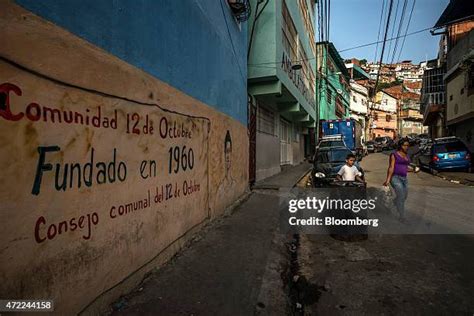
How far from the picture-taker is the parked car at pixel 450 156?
1567 centimetres

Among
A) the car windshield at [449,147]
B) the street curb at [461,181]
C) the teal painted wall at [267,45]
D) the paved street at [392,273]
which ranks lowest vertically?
the paved street at [392,273]

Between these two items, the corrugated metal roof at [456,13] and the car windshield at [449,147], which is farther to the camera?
the corrugated metal roof at [456,13]

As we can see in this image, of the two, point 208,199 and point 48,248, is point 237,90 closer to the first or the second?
point 208,199

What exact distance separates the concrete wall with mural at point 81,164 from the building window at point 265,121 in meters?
8.93

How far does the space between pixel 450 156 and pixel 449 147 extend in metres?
0.54

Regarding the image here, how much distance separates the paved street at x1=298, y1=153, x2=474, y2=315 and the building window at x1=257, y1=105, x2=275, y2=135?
787 cm

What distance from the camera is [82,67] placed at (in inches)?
108

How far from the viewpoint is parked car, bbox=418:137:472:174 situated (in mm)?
15672

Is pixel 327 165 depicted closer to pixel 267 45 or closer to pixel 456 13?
pixel 267 45

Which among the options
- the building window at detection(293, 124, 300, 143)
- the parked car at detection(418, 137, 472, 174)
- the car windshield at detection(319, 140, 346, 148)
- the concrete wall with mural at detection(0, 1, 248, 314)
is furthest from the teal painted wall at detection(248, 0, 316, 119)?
the building window at detection(293, 124, 300, 143)

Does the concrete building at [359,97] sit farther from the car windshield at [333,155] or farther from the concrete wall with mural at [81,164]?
the concrete wall with mural at [81,164]

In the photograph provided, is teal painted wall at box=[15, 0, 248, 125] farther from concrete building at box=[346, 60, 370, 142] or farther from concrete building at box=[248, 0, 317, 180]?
concrete building at box=[346, 60, 370, 142]

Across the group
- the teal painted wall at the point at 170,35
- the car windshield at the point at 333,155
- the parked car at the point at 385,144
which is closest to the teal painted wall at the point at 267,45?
the teal painted wall at the point at 170,35

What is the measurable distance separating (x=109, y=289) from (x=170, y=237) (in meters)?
1.41
